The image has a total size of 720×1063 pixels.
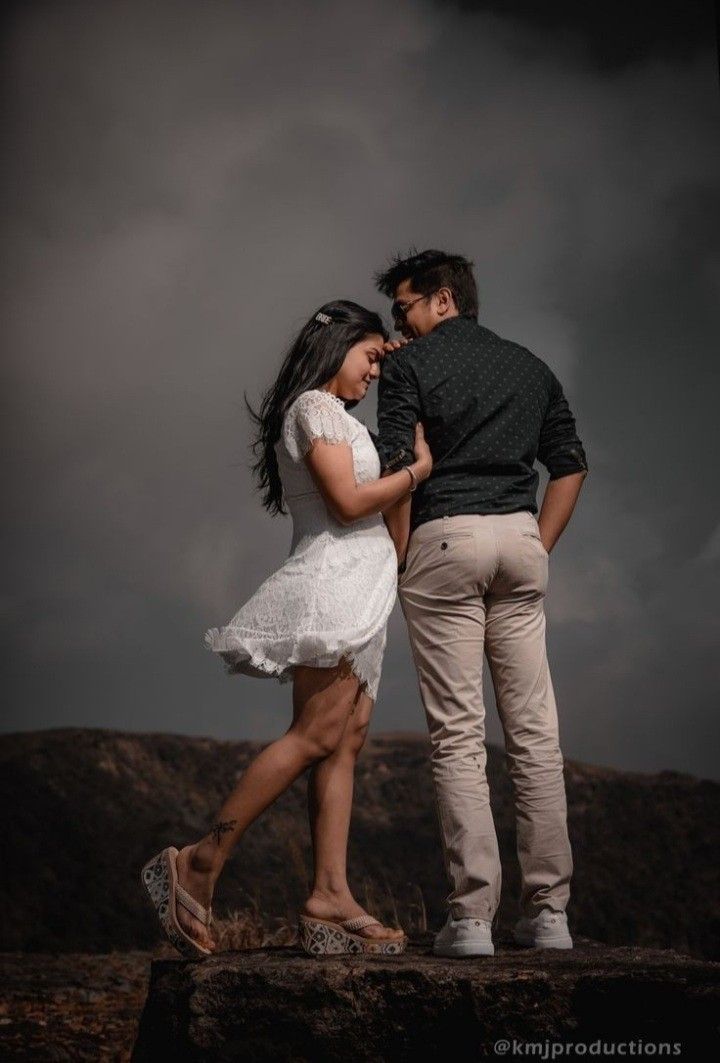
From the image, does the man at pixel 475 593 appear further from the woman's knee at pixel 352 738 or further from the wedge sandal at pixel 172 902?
the wedge sandal at pixel 172 902

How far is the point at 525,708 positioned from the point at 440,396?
818 mm

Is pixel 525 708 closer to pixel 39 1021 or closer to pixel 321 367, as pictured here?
pixel 321 367

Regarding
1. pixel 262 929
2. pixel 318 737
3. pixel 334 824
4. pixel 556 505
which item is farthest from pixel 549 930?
pixel 262 929

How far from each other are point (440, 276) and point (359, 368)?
351mm

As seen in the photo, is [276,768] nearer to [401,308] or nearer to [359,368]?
[359,368]

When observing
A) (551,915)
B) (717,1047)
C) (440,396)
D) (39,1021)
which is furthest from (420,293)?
(39,1021)

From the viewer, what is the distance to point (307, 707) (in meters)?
2.93

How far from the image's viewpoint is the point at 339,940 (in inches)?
115

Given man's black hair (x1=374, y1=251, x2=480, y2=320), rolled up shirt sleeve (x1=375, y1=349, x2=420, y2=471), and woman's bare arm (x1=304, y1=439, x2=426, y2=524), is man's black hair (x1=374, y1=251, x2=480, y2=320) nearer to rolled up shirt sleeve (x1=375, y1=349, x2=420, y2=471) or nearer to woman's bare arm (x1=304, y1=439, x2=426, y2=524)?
rolled up shirt sleeve (x1=375, y1=349, x2=420, y2=471)

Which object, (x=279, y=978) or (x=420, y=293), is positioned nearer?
(x=279, y=978)

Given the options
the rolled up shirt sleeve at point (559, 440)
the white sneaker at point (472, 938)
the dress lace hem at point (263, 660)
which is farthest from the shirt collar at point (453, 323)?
the white sneaker at point (472, 938)

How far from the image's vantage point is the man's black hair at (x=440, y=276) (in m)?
3.20

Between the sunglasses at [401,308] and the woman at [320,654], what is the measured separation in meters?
0.38

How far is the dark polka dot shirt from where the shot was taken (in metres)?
3.00
